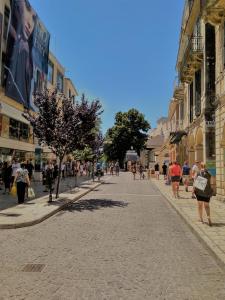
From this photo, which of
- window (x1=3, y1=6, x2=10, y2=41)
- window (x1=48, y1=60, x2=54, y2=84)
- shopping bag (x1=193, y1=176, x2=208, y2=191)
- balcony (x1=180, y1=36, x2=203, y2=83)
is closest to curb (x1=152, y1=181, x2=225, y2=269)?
shopping bag (x1=193, y1=176, x2=208, y2=191)

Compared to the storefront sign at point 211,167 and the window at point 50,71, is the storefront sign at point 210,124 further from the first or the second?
the window at point 50,71

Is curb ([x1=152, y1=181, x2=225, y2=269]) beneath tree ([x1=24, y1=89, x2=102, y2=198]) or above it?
beneath

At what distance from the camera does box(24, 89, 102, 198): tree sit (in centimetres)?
1642

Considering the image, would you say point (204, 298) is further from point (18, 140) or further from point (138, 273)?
point (18, 140)

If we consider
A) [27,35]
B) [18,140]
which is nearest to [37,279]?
[18,140]

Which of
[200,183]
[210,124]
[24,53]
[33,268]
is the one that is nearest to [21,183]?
[200,183]

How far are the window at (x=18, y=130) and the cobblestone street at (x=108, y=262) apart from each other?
20142 mm

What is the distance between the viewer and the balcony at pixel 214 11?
1497cm

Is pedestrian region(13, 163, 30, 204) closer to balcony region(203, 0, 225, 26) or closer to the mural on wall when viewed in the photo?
balcony region(203, 0, 225, 26)

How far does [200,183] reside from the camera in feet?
33.8

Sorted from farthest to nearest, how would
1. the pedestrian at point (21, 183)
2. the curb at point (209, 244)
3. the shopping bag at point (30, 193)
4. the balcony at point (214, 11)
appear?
the shopping bag at point (30, 193) → the pedestrian at point (21, 183) → the balcony at point (214, 11) → the curb at point (209, 244)

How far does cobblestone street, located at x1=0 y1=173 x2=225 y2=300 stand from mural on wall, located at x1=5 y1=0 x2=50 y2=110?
19.4m

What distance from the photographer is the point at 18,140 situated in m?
32.0

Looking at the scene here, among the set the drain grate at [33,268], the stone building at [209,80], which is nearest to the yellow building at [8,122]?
the stone building at [209,80]
